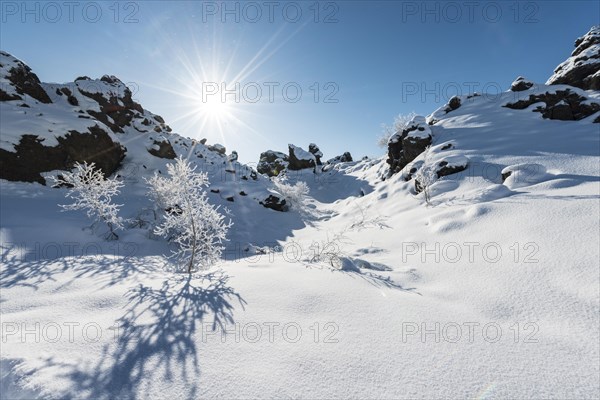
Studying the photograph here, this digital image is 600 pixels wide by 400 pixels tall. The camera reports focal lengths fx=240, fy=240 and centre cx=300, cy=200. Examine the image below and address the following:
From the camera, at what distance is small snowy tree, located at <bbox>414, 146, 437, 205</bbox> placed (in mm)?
15055

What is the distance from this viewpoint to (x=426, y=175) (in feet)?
57.9

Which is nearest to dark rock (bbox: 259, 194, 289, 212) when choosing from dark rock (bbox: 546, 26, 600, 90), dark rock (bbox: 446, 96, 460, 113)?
dark rock (bbox: 446, 96, 460, 113)

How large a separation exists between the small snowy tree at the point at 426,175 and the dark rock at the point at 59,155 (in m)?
25.9

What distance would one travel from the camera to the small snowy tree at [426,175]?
15.1 m

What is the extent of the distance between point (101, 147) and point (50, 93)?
1160 cm

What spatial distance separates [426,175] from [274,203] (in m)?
16.3

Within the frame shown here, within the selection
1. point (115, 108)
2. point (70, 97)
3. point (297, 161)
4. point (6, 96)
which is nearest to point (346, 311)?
point (6, 96)

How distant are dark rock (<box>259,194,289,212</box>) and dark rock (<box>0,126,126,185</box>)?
15.6 m

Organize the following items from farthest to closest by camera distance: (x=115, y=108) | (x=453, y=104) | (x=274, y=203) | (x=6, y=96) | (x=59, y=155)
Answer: (x=115, y=108), (x=453, y=104), (x=274, y=203), (x=6, y=96), (x=59, y=155)

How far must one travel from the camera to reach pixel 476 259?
20.1 feet

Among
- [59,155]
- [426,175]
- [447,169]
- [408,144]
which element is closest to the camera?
[447,169]

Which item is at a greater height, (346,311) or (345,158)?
(345,158)

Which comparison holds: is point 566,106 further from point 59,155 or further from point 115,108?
point 115,108

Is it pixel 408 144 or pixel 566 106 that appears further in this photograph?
pixel 408 144
